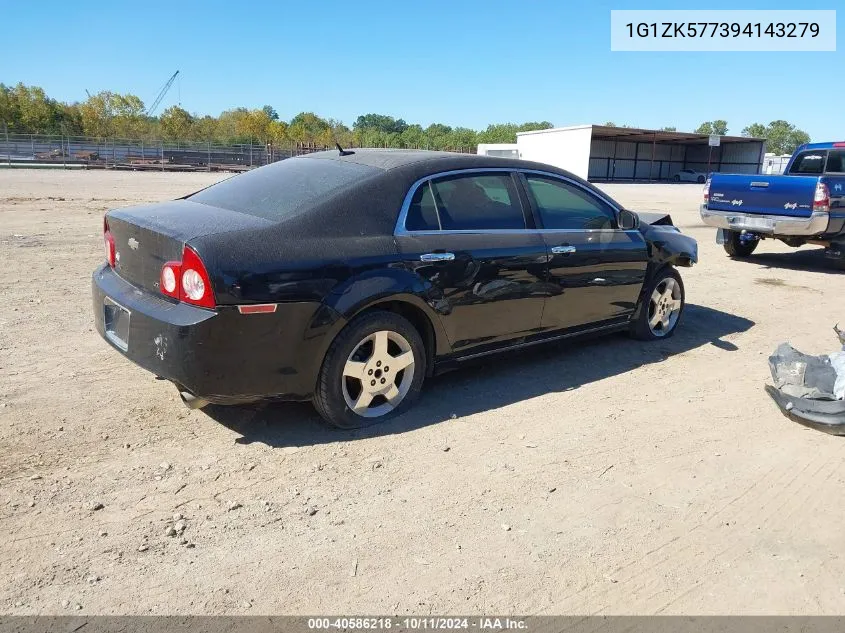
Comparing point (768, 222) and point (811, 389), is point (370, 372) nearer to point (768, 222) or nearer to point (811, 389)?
point (811, 389)

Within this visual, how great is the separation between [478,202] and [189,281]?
200 cm

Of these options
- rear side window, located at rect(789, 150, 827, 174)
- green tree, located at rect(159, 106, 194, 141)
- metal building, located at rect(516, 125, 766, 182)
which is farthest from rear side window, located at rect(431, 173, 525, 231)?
green tree, located at rect(159, 106, 194, 141)

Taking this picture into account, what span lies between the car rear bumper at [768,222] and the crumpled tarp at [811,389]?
584cm

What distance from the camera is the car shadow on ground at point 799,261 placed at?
10773 mm

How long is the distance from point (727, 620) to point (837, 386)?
2.53 meters

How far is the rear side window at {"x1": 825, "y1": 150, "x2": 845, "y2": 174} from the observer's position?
38.2 feet

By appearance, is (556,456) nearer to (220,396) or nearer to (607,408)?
(607,408)

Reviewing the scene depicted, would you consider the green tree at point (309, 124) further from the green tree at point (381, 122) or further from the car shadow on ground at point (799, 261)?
the car shadow on ground at point (799, 261)

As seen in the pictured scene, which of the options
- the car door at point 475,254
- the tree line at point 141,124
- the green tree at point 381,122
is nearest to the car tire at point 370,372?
the car door at point 475,254

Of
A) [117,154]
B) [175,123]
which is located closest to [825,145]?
[117,154]

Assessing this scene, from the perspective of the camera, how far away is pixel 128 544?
2818 millimetres

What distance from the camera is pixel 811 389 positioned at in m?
4.52

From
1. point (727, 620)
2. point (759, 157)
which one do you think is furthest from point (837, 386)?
point (759, 157)

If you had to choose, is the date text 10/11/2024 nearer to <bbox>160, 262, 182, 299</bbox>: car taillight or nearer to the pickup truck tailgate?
<bbox>160, 262, 182, 299</bbox>: car taillight
